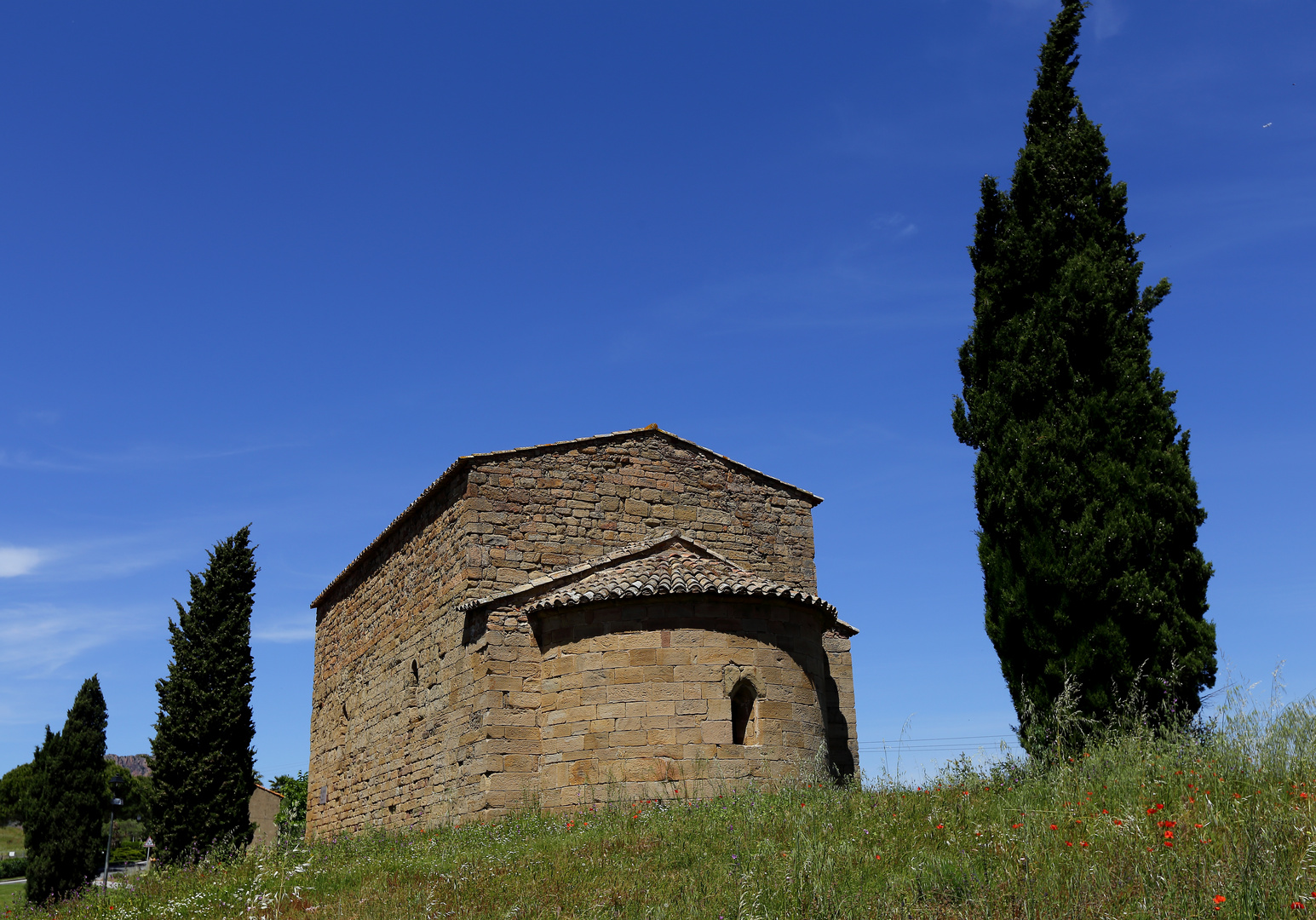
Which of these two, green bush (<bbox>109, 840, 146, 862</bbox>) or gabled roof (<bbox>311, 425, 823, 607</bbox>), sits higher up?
gabled roof (<bbox>311, 425, 823, 607</bbox>)

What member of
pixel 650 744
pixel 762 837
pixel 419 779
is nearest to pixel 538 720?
pixel 650 744

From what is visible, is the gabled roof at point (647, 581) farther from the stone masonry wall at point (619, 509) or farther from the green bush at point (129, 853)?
the green bush at point (129, 853)

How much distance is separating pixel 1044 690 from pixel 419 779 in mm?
9700

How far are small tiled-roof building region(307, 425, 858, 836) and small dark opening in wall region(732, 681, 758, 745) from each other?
0.09 feet

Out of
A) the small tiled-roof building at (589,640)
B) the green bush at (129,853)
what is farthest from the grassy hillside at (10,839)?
the small tiled-roof building at (589,640)

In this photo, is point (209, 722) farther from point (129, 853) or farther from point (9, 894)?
point (129, 853)

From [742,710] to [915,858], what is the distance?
238 inches

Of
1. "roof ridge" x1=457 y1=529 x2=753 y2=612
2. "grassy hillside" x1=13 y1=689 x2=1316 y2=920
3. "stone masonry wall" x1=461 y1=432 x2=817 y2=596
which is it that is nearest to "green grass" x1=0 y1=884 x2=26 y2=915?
"stone masonry wall" x1=461 y1=432 x2=817 y2=596

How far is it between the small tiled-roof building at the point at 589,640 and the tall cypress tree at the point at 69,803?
34.1 feet

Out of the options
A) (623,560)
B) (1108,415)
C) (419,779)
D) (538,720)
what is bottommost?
(419,779)

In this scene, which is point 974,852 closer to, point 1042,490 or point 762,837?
point 762,837

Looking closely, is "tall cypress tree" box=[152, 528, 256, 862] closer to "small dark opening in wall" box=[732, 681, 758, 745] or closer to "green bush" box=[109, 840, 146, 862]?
"small dark opening in wall" box=[732, 681, 758, 745]

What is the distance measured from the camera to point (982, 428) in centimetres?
1306

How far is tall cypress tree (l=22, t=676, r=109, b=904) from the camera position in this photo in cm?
2484
